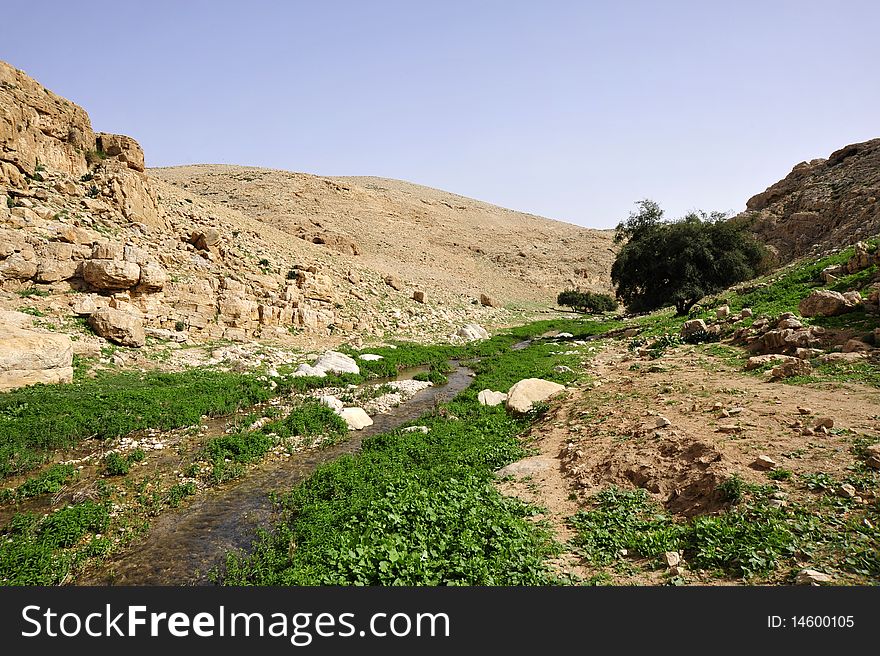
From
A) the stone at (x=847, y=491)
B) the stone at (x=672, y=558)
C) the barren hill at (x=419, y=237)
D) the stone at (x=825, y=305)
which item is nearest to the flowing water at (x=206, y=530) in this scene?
the stone at (x=672, y=558)

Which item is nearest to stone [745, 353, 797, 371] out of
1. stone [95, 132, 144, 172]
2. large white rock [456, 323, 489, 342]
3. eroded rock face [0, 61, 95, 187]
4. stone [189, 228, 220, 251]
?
large white rock [456, 323, 489, 342]

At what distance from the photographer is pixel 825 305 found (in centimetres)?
1326

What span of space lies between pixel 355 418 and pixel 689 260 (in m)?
21.2

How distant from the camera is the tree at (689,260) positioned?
971 inches

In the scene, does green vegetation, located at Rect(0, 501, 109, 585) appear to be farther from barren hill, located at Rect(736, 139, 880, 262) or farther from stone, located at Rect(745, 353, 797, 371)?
barren hill, located at Rect(736, 139, 880, 262)

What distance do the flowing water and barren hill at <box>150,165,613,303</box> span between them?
114ft

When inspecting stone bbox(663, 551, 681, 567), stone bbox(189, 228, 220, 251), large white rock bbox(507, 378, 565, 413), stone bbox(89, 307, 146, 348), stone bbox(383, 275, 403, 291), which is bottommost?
stone bbox(663, 551, 681, 567)

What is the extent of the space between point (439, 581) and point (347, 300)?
27307mm

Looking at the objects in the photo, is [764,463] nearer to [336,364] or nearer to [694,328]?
[694,328]

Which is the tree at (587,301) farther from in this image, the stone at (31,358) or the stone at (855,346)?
the stone at (31,358)

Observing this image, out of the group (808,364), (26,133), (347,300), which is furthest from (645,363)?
(26,133)

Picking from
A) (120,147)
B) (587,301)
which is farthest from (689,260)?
(120,147)

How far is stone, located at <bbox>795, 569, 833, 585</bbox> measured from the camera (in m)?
4.27

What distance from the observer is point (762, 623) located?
4.08 m
